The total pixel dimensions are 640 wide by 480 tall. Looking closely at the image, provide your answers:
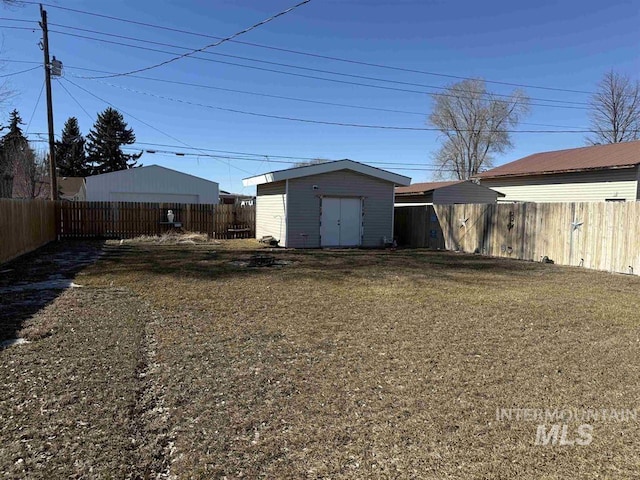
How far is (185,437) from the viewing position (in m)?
2.57

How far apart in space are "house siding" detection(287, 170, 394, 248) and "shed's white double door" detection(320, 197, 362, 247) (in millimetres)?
206

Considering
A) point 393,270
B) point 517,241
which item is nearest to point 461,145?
point 517,241

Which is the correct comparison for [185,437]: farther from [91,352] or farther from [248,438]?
[91,352]

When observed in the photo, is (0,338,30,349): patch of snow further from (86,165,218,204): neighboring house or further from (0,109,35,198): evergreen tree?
(0,109,35,198): evergreen tree

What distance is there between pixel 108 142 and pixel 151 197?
62.8 ft

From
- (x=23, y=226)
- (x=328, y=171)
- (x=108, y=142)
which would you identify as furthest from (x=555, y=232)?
(x=108, y=142)

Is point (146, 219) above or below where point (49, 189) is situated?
below

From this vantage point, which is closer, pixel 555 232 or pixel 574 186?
pixel 555 232

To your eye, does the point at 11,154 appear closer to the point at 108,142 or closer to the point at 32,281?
the point at 108,142

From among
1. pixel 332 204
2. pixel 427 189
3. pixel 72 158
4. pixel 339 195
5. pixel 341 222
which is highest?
pixel 72 158

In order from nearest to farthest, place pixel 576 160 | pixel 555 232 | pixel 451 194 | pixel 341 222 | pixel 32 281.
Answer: pixel 32 281 < pixel 555 232 < pixel 341 222 < pixel 576 160 < pixel 451 194

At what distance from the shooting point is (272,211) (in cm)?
1600

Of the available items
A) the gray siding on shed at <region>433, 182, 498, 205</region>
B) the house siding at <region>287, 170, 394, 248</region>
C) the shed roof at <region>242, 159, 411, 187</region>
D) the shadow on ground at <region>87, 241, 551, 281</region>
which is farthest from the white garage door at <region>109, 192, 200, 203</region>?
the gray siding on shed at <region>433, 182, 498, 205</region>

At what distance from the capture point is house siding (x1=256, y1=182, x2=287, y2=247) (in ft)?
48.4
